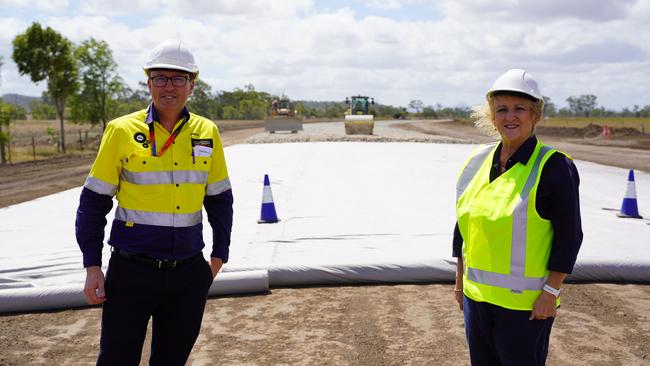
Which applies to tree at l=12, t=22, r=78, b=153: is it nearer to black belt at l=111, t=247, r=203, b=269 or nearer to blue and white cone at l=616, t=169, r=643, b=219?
blue and white cone at l=616, t=169, r=643, b=219

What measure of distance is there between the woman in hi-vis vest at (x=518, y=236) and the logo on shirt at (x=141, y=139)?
51.2 inches

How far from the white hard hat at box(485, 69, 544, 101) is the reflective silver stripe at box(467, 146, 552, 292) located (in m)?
0.22

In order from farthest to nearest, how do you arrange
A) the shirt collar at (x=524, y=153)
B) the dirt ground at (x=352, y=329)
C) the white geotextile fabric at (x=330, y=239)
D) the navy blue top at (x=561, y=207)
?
1. the white geotextile fabric at (x=330, y=239)
2. the dirt ground at (x=352, y=329)
3. the shirt collar at (x=524, y=153)
4. the navy blue top at (x=561, y=207)

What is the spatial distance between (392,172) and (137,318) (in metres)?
7.78

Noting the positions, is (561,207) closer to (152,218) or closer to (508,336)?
(508,336)

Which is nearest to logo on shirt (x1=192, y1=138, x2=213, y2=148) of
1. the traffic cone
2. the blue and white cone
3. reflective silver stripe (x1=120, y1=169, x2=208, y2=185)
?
reflective silver stripe (x1=120, y1=169, x2=208, y2=185)

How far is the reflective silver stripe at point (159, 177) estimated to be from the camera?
2.38 meters

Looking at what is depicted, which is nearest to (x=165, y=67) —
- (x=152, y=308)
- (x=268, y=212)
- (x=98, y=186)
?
(x=98, y=186)

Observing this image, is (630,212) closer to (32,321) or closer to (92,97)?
(32,321)

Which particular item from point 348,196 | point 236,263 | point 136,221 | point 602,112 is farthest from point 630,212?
point 602,112

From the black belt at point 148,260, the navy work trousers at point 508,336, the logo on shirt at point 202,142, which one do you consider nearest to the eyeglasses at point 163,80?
the logo on shirt at point 202,142

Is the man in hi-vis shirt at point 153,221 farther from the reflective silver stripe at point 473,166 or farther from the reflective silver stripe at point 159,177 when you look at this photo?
the reflective silver stripe at point 473,166

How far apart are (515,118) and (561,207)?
399mm

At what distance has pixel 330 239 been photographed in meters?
5.86
